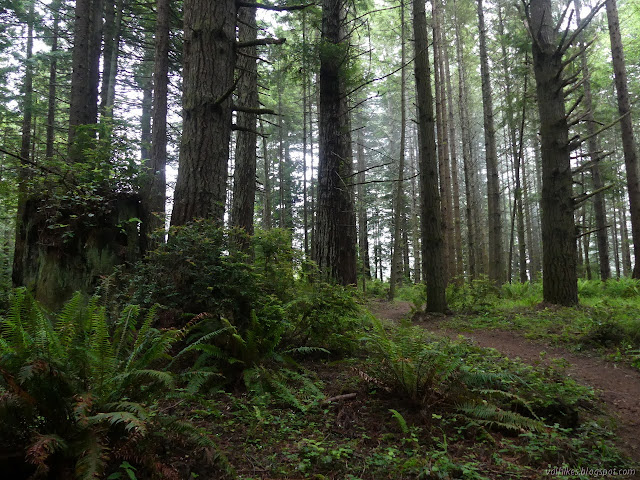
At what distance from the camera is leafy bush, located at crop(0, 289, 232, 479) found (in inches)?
70.3

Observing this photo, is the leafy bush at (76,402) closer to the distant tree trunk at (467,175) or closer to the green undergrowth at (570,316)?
the green undergrowth at (570,316)

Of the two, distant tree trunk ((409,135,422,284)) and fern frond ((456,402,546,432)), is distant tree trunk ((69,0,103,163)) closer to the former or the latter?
fern frond ((456,402,546,432))

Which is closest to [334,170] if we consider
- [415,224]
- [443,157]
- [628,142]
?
[443,157]

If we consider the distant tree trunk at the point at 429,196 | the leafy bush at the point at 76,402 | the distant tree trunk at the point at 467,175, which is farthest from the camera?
the distant tree trunk at the point at 467,175

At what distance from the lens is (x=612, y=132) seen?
26.0 metres

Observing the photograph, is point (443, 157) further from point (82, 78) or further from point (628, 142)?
point (82, 78)

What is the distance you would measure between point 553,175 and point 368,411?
8012mm

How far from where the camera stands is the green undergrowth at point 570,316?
5430 millimetres

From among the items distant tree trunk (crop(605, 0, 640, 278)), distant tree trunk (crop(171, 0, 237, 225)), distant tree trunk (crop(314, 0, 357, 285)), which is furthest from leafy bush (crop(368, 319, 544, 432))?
distant tree trunk (crop(605, 0, 640, 278))

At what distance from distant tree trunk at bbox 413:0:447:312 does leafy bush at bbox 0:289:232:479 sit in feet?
23.7

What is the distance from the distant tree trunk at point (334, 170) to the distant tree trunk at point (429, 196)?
199 centimetres

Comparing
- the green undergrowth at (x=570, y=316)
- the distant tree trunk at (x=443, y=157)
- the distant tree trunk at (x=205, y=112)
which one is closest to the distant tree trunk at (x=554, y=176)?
the green undergrowth at (x=570, y=316)

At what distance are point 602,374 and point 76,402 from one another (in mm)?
5510

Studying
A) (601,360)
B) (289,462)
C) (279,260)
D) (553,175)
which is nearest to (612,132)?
(553,175)
